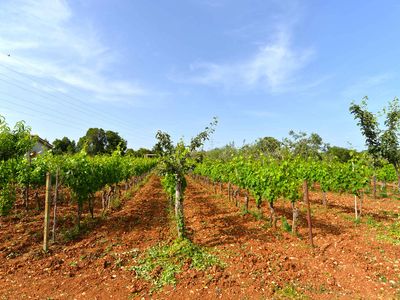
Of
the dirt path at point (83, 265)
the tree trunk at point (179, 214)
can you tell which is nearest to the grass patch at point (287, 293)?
the dirt path at point (83, 265)

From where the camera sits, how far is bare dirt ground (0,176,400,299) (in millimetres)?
5867

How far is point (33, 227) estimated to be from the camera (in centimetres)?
1030

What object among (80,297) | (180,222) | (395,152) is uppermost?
(395,152)

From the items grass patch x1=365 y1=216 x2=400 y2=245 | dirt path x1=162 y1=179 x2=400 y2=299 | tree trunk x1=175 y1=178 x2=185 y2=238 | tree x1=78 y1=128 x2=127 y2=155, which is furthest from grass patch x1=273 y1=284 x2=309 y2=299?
tree x1=78 y1=128 x2=127 y2=155

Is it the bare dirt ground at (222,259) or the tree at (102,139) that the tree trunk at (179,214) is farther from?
the tree at (102,139)

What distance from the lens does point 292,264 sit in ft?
23.0

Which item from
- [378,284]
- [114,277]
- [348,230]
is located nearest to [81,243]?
[114,277]

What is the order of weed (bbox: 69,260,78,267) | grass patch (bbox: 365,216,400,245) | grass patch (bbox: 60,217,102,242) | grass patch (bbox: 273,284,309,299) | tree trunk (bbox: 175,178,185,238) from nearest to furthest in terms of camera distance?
1. grass patch (bbox: 273,284,309,299)
2. weed (bbox: 69,260,78,267)
3. tree trunk (bbox: 175,178,185,238)
4. grass patch (bbox: 365,216,400,245)
5. grass patch (bbox: 60,217,102,242)

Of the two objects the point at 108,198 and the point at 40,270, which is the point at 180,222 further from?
the point at 108,198

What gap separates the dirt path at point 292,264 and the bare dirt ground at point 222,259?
2 centimetres

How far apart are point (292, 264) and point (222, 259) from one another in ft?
5.90

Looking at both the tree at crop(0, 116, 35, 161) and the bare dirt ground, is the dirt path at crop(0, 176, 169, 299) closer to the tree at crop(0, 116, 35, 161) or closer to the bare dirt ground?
the bare dirt ground

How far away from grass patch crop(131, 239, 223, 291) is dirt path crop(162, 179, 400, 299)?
0.40 metres

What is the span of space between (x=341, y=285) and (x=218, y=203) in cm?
1049
